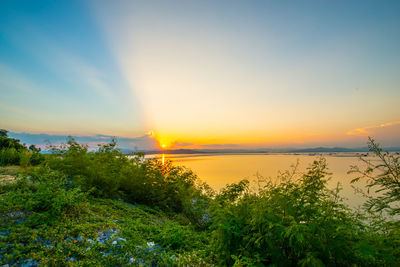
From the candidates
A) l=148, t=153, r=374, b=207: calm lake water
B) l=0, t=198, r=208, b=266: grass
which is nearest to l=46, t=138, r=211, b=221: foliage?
l=148, t=153, r=374, b=207: calm lake water

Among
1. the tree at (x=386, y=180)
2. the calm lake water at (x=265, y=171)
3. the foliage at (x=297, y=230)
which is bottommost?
the calm lake water at (x=265, y=171)

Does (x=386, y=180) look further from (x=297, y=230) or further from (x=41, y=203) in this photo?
(x=41, y=203)

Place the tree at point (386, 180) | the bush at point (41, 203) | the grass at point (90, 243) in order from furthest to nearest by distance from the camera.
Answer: the bush at point (41, 203), the grass at point (90, 243), the tree at point (386, 180)

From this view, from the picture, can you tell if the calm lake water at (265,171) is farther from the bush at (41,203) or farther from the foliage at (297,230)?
the bush at (41,203)

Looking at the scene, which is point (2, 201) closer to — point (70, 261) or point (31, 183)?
point (31, 183)

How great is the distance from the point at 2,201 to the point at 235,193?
5.38 meters

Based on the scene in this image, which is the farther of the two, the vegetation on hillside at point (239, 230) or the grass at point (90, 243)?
the grass at point (90, 243)

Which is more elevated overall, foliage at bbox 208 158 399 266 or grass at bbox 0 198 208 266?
foliage at bbox 208 158 399 266

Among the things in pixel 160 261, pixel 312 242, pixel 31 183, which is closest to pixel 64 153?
pixel 31 183

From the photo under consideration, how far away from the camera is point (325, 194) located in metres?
3.43

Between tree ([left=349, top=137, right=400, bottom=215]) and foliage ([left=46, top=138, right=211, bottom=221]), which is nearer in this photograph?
tree ([left=349, top=137, right=400, bottom=215])

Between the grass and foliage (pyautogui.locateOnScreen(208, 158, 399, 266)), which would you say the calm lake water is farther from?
the grass

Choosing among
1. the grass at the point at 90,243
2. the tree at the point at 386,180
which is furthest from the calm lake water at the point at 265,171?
the grass at the point at 90,243

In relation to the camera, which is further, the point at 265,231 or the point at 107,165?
the point at 107,165
